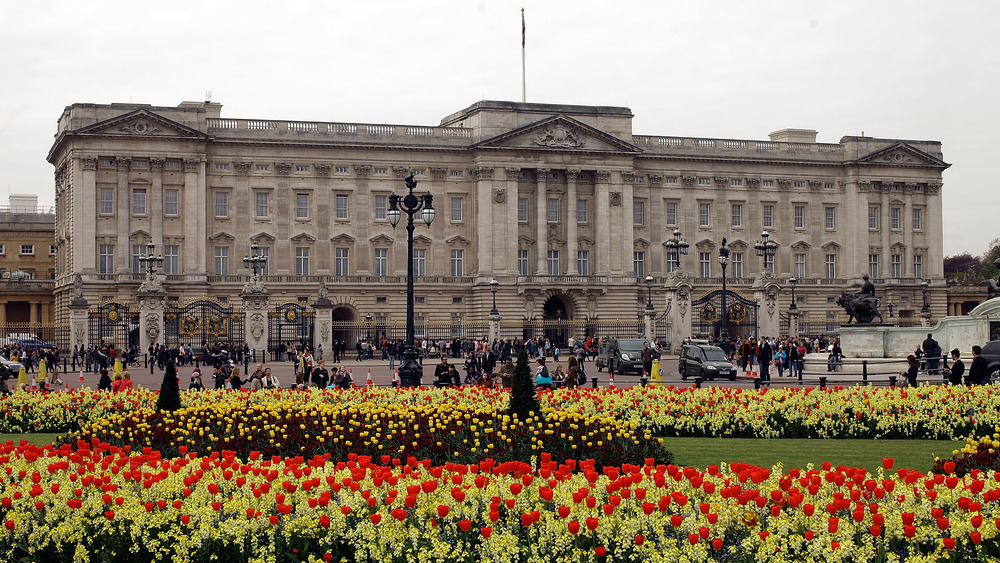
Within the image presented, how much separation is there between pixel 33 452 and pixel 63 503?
8.21ft

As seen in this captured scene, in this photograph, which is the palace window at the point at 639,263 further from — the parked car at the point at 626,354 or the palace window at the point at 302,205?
the parked car at the point at 626,354

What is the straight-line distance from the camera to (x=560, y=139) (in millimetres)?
79500

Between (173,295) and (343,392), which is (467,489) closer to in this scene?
(343,392)

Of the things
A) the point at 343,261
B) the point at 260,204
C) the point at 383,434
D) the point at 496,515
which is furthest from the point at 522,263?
the point at 496,515

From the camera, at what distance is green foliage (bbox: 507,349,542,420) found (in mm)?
18422

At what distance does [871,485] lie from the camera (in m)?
10.9

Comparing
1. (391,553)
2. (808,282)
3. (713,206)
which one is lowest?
(391,553)

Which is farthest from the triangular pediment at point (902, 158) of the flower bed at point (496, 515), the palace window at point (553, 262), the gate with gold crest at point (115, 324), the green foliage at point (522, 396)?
the flower bed at point (496, 515)

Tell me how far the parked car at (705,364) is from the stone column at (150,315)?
2532 centimetres

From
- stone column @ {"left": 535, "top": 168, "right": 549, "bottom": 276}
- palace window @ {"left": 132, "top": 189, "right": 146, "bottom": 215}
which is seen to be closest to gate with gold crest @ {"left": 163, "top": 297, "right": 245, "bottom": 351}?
palace window @ {"left": 132, "top": 189, "right": 146, "bottom": 215}

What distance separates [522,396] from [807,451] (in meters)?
5.01

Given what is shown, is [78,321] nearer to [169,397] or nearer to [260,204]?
[260,204]

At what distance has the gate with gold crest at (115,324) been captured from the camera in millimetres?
Result: 55000

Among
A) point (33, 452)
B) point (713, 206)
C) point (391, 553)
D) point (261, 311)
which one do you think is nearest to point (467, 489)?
point (391, 553)
